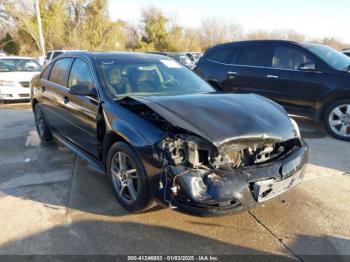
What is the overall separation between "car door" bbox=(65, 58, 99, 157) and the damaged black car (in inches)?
0.5

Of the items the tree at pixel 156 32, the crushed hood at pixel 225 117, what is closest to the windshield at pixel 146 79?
the crushed hood at pixel 225 117

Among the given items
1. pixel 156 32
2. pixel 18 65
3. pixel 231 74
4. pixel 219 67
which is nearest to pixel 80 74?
pixel 231 74

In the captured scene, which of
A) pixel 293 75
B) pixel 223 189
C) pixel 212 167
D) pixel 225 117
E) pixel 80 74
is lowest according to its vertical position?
pixel 223 189

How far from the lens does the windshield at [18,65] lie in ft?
35.7

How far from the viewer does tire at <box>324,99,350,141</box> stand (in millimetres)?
6035

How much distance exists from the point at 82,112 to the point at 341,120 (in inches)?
179

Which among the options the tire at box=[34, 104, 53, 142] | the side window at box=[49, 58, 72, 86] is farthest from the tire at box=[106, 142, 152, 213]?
the tire at box=[34, 104, 53, 142]

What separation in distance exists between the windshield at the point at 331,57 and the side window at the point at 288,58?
0.66ft

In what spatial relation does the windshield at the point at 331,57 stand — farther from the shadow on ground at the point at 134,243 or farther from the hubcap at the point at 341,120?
the shadow on ground at the point at 134,243

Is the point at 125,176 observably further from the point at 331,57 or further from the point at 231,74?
the point at 331,57

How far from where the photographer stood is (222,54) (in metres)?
7.89

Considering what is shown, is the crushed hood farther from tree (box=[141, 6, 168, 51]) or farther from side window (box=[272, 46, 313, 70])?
tree (box=[141, 6, 168, 51])

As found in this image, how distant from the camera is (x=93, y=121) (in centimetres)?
395

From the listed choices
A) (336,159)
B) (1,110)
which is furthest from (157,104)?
(1,110)
